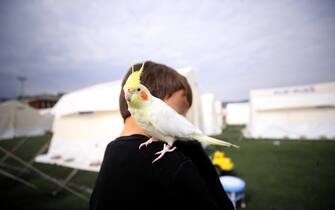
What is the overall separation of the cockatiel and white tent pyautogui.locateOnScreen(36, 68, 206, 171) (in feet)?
14.9

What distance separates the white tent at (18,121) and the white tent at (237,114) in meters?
22.2

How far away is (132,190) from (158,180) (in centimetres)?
12

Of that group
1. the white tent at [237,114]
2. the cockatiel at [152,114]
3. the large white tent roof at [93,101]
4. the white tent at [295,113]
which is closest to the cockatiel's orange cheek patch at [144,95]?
the cockatiel at [152,114]

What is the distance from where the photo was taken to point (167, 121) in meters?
1.10

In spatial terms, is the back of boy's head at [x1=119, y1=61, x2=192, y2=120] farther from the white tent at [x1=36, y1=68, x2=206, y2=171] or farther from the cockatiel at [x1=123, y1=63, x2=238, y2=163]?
the white tent at [x1=36, y1=68, x2=206, y2=171]

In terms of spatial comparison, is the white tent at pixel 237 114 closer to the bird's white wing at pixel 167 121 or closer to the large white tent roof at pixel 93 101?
the large white tent roof at pixel 93 101

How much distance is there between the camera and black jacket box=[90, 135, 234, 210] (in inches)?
28.0

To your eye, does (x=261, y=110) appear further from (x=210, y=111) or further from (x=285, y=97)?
(x=210, y=111)

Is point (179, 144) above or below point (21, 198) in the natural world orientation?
above

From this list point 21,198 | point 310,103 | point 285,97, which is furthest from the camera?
point 285,97

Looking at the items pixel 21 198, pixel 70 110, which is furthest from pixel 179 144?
pixel 70 110

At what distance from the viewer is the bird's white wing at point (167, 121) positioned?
106 cm

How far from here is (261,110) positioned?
11844 mm

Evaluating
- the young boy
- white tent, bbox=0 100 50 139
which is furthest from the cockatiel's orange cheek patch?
white tent, bbox=0 100 50 139
